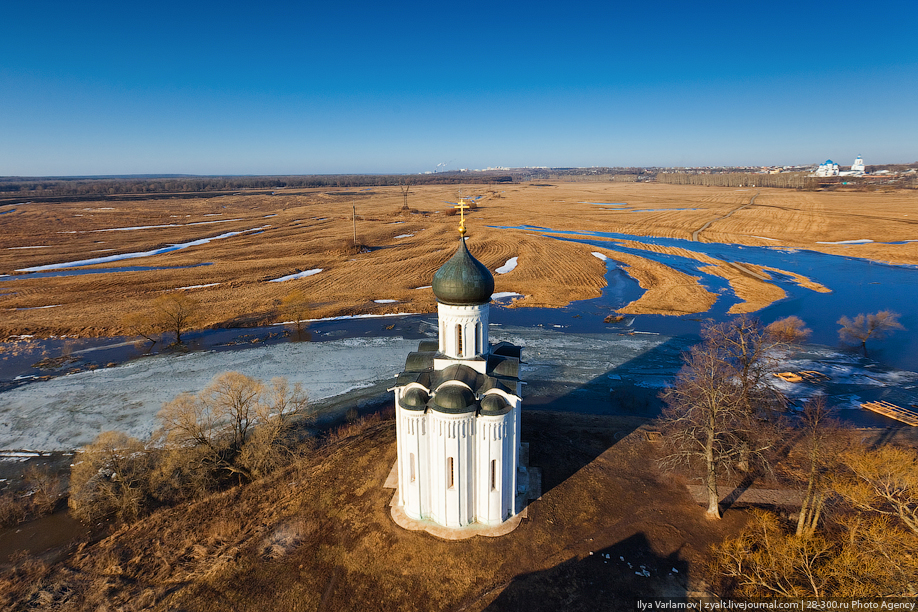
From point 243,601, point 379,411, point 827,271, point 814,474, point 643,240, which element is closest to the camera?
point 243,601

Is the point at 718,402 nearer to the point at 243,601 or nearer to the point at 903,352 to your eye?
the point at 243,601

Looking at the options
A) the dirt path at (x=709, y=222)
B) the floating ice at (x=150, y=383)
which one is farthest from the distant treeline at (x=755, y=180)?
the floating ice at (x=150, y=383)

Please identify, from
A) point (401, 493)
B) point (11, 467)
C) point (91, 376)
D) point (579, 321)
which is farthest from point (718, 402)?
point (91, 376)

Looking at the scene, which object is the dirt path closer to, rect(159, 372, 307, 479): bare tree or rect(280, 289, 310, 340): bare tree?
rect(280, 289, 310, 340): bare tree

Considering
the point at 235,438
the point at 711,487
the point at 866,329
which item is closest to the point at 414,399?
the point at 235,438

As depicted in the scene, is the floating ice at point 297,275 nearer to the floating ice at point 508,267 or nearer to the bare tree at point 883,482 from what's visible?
the floating ice at point 508,267

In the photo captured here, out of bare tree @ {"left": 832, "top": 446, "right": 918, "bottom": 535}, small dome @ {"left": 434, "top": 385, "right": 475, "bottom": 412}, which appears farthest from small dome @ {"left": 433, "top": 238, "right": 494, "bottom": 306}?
bare tree @ {"left": 832, "top": 446, "right": 918, "bottom": 535}
